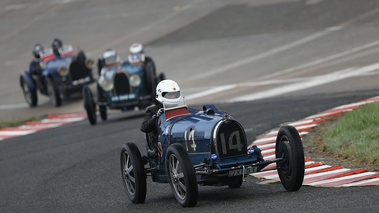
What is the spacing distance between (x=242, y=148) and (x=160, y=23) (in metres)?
28.5

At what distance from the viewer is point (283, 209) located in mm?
7699

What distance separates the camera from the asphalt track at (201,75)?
984cm

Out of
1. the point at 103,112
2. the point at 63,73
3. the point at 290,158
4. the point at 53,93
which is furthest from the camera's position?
the point at 53,93

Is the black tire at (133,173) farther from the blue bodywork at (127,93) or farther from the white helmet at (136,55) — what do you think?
the white helmet at (136,55)

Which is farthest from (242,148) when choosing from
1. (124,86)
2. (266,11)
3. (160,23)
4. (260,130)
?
(160,23)

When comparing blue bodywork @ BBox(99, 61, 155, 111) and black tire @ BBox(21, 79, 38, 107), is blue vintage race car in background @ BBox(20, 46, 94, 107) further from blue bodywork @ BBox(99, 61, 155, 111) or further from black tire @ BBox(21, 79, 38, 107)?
blue bodywork @ BBox(99, 61, 155, 111)

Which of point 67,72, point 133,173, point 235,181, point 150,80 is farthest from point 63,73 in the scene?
point 235,181

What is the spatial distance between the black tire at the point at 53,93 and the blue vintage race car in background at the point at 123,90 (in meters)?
4.54

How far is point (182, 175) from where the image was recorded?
336 inches

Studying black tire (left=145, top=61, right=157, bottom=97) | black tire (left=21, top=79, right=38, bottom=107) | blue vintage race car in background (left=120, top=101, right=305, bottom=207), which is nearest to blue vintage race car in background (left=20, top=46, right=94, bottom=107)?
black tire (left=21, top=79, right=38, bottom=107)

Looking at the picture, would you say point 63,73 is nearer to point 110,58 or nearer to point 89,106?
point 110,58

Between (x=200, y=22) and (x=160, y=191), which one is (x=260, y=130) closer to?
(x=160, y=191)

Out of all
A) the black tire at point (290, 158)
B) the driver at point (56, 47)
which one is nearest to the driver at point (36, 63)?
the driver at point (56, 47)

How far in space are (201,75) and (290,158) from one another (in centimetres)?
1801
